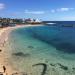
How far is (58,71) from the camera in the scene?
1845 centimetres

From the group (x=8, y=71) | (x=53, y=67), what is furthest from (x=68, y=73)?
(x=8, y=71)

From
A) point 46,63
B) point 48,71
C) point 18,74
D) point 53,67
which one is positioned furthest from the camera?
point 46,63

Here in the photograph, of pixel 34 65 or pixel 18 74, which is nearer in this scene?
pixel 18 74

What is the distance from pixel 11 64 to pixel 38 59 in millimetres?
4390

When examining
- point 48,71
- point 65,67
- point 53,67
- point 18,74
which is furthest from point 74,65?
point 18,74

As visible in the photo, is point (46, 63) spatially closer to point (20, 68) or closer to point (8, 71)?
point (20, 68)

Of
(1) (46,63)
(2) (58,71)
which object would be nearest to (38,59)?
(1) (46,63)

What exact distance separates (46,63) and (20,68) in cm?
391

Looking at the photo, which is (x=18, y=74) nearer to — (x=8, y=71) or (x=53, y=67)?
(x=8, y=71)

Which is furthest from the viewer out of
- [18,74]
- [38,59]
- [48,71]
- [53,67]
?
[38,59]

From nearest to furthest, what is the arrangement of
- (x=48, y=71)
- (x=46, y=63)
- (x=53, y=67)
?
(x=48, y=71) → (x=53, y=67) → (x=46, y=63)

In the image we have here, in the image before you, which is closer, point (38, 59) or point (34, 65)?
point (34, 65)

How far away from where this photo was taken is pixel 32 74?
17.3 metres

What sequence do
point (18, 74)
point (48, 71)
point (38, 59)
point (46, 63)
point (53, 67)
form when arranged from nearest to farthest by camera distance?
point (18, 74) → point (48, 71) → point (53, 67) → point (46, 63) → point (38, 59)
